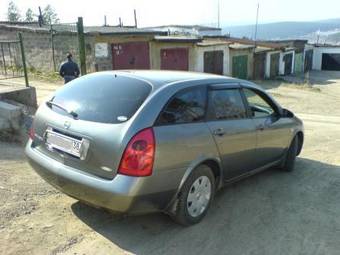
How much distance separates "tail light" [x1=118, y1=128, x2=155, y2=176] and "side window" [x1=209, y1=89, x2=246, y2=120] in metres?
0.98

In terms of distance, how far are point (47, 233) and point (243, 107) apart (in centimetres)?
257

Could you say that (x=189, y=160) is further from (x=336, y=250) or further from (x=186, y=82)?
(x=336, y=250)

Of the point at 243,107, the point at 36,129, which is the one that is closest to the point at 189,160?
the point at 243,107

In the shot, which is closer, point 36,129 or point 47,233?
point 47,233

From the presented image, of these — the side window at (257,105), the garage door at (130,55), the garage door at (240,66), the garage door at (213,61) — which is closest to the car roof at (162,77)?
the side window at (257,105)

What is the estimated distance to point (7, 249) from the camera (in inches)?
136

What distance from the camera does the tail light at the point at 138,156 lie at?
3.45m

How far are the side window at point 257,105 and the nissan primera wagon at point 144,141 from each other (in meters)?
0.25

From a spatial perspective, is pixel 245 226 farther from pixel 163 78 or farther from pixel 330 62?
pixel 330 62

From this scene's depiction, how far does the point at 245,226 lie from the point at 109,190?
1.53m

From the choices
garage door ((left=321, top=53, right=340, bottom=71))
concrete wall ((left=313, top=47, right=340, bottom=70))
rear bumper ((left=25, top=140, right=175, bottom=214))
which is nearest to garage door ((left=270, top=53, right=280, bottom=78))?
concrete wall ((left=313, top=47, right=340, bottom=70))

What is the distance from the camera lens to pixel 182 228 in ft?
13.3

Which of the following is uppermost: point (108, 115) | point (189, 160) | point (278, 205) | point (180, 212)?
point (108, 115)

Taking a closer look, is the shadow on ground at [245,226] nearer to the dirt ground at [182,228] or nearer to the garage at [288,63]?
the dirt ground at [182,228]
